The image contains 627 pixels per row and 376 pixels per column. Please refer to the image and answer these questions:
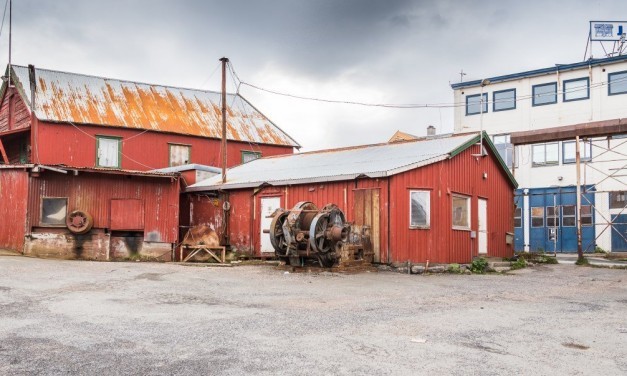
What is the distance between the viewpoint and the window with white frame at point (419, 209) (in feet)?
55.0

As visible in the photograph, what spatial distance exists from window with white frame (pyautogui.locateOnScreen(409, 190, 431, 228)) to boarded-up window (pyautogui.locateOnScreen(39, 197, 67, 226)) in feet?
36.5

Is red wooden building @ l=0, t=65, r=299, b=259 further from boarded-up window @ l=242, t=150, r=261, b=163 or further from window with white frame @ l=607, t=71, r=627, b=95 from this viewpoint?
window with white frame @ l=607, t=71, r=627, b=95

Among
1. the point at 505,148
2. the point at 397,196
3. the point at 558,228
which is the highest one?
the point at 505,148

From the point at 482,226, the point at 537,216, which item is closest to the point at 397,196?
the point at 482,226

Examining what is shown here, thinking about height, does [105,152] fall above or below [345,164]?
above

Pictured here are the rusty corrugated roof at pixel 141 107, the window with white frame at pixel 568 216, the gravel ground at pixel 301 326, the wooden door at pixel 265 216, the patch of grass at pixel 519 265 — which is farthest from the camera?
the window with white frame at pixel 568 216

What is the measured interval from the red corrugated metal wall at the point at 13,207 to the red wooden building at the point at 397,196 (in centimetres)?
613

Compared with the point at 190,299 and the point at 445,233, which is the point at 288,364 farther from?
the point at 445,233

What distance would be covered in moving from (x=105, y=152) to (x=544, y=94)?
2257 cm

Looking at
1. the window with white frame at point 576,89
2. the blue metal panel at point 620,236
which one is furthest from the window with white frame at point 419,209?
the window with white frame at point 576,89

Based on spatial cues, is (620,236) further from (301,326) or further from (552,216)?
(301,326)

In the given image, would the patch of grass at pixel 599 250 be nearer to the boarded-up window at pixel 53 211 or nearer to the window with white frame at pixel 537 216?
the window with white frame at pixel 537 216

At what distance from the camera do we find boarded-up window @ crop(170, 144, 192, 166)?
28531mm

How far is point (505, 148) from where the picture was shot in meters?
31.5
